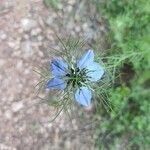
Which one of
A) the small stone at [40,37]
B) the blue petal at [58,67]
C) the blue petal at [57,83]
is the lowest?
the blue petal at [57,83]

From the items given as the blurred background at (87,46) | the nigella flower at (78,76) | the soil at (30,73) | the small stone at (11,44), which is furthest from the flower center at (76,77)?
the small stone at (11,44)

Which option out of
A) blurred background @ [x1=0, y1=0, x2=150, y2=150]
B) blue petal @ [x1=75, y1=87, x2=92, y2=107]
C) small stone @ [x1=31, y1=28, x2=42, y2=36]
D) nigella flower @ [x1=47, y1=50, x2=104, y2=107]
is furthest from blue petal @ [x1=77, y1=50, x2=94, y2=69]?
small stone @ [x1=31, y1=28, x2=42, y2=36]

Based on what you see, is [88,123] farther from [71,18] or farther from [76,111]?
[71,18]

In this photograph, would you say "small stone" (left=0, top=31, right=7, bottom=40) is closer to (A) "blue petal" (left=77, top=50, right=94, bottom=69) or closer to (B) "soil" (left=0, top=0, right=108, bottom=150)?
(B) "soil" (left=0, top=0, right=108, bottom=150)

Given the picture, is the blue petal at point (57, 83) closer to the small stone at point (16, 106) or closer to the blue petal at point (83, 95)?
the blue petal at point (83, 95)

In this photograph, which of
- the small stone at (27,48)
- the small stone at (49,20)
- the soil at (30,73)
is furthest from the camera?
the small stone at (49,20)

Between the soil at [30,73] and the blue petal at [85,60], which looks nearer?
the blue petal at [85,60]

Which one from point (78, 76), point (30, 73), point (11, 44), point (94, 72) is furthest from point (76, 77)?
point (11, 44)
